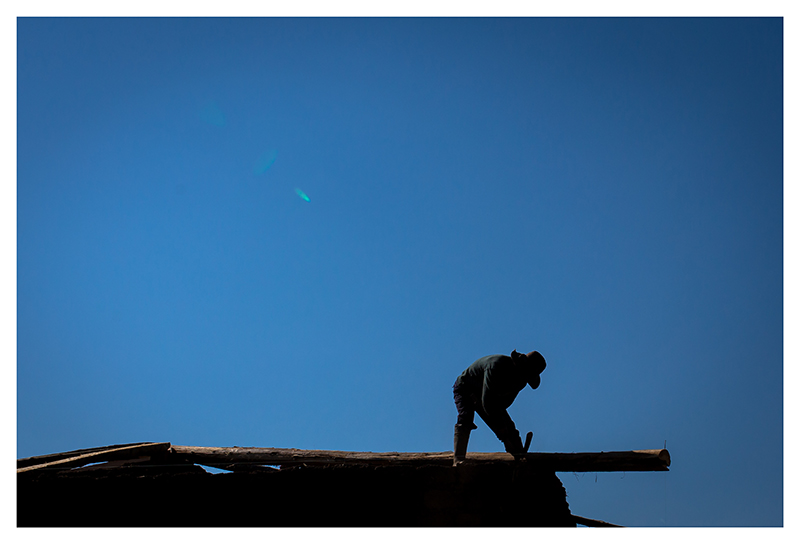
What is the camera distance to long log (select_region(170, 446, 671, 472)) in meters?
5.17

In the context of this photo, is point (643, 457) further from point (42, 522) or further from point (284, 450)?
point (42, 522)

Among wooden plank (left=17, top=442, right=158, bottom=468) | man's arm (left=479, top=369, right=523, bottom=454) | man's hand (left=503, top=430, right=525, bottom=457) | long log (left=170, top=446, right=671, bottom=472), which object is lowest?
wooden plank (left=17, top=442, right=158, bottom=468)

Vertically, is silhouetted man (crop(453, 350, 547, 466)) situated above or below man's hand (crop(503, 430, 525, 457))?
above

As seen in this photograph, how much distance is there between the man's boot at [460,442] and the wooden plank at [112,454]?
4480 mm

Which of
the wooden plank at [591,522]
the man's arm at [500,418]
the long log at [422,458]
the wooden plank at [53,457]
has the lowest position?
the wooden plank at [591,522]

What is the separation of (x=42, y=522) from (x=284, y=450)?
2540 mm

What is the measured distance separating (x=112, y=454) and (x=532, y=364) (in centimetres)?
575

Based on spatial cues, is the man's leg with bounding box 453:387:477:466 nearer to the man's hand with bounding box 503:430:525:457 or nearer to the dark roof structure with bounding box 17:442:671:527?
the dark roof structure with bounding box 17:442:671:527

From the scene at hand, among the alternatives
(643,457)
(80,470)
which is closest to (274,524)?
(80,470)

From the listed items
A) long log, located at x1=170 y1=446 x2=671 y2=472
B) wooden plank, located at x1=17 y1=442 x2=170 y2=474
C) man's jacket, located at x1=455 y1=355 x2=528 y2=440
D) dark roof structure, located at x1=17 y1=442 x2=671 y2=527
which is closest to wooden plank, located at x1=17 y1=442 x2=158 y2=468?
wooden plank, located at x1=17 y1=442 x2=170 y2=474

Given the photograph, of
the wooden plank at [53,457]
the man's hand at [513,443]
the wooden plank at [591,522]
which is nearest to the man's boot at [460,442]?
the man's hand at [513,443]

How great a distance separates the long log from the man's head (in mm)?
883

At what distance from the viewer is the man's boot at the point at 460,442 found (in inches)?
221

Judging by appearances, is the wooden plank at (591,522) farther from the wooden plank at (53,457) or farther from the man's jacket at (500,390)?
the wooden plank at (53,457)
